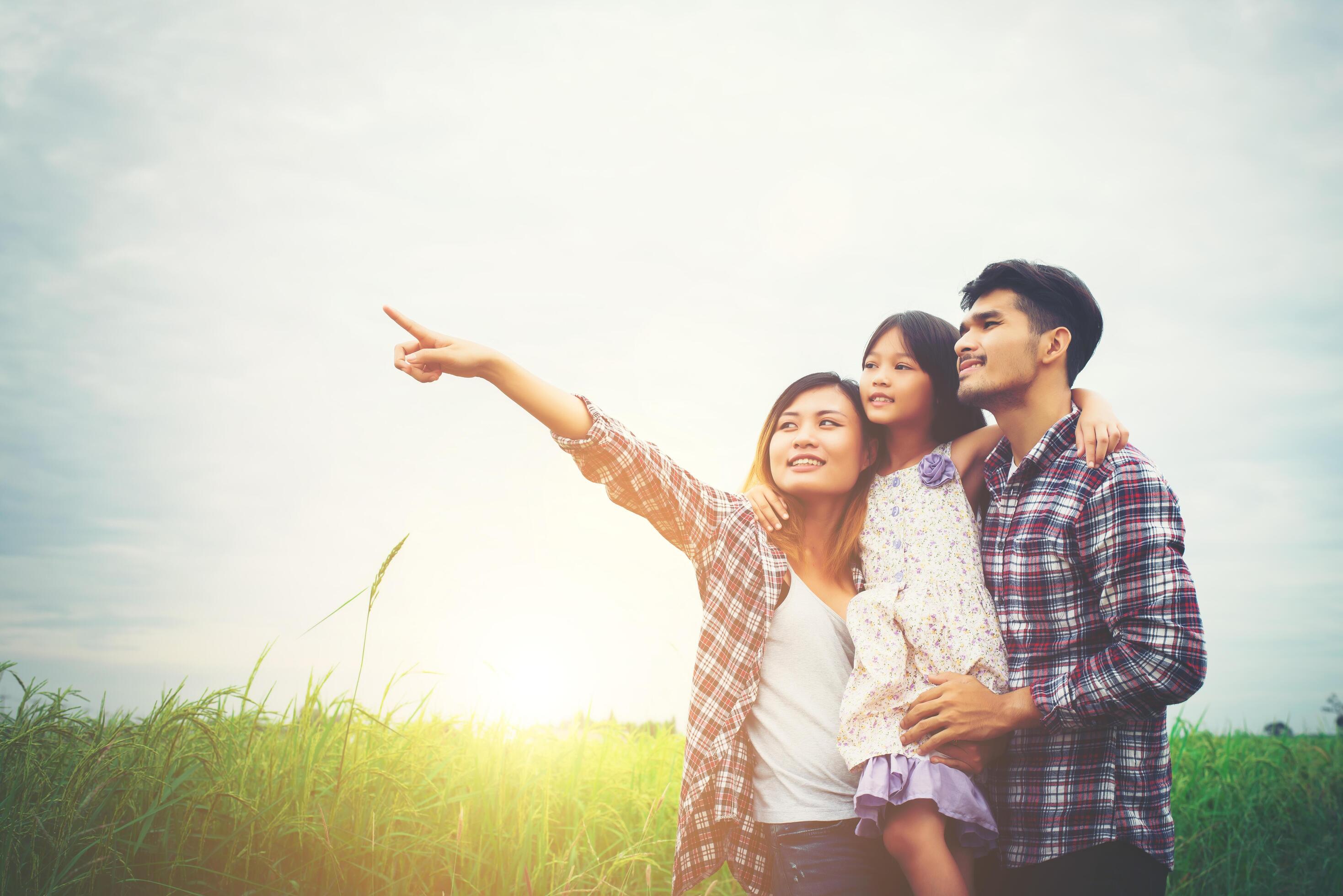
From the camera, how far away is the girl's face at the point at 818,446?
322cm

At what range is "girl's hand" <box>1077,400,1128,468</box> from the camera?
280cm

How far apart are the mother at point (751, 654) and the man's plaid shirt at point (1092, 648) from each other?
0.33 meters

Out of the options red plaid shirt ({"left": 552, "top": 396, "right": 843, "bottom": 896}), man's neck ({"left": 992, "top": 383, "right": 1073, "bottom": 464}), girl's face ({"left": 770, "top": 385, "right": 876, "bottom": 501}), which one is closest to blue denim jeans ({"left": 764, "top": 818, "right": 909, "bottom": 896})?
red plaid shirt ({"left": 552, "top": 396, "right": 843, "bottom": 896})

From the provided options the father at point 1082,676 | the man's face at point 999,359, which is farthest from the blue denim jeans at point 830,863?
the man's face at point 999,359

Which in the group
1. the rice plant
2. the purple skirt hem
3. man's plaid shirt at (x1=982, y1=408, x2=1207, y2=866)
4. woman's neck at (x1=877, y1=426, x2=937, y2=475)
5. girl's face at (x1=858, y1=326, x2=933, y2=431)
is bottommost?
the rice plant

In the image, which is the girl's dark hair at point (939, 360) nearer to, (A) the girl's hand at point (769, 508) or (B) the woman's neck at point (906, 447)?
(B) the woman's neck at point (906, 447)

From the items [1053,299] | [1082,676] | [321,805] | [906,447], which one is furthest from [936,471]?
[321,805]

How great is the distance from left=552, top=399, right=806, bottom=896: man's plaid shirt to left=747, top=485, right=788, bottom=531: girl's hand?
5 centimetres

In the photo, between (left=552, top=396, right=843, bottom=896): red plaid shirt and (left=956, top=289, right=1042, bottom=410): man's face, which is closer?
(left=552, top=396, right=843, bottom=896): red plaid shirt

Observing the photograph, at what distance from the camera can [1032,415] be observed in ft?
10.3

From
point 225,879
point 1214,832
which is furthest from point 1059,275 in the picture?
point 1214,832

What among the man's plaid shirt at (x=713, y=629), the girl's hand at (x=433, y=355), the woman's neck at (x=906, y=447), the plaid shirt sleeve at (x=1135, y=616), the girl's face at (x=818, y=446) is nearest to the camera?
the plaid shirt sleeve at (x=1135, y=616)

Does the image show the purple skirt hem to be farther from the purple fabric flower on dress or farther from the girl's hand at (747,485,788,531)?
the purple fabric flower on dress

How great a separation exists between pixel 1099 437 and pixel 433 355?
2.24 m
